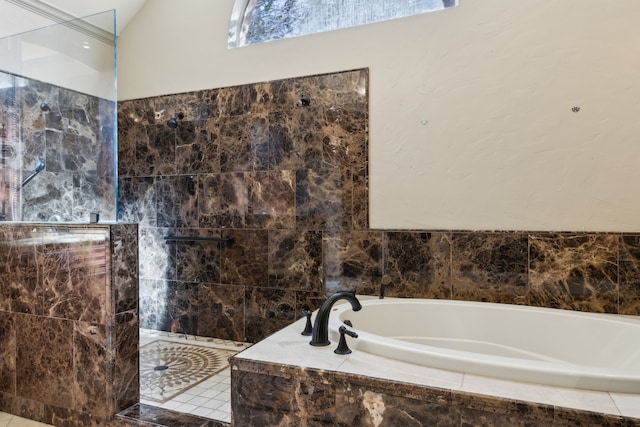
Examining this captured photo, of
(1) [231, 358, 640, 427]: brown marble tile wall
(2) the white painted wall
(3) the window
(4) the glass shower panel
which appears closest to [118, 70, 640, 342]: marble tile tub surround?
(2) the white painted wall

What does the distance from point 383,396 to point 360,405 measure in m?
0.08

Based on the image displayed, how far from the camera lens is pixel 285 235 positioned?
281 cm

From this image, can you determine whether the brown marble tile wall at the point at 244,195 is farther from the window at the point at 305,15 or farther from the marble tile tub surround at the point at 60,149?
the marble tile tub surround at the point at 60,149

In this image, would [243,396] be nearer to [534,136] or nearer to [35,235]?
[35,235]

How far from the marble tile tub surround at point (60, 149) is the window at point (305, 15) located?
1.23 metres

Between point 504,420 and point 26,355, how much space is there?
2.40 m

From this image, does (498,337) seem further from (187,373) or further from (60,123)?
(60,123)

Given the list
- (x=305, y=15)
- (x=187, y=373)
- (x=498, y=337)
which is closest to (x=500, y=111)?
(x=498, y=337)

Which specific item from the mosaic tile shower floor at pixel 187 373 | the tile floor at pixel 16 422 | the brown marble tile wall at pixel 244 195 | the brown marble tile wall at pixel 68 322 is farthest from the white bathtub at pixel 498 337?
the tile floor at pixel 16 422

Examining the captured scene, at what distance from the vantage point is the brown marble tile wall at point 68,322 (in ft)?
6.59

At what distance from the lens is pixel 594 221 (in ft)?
6.95

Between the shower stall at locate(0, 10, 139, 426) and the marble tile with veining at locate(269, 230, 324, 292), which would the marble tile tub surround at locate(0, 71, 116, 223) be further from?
the marble tile with veining at locate(269, 230, 324, 292)

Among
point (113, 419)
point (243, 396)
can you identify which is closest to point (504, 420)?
point (243, 396)

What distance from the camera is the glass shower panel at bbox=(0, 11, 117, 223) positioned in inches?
87.5
